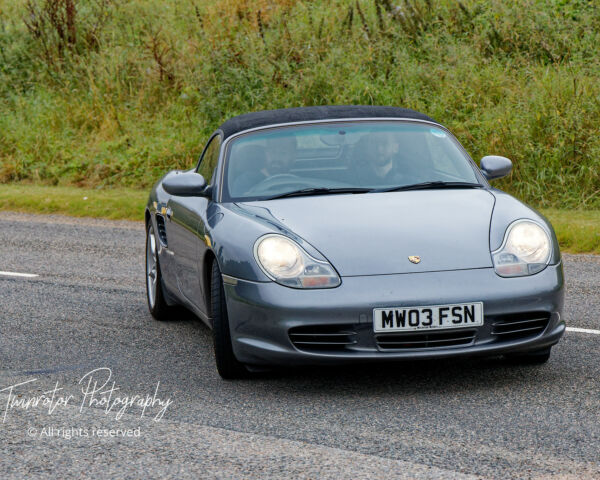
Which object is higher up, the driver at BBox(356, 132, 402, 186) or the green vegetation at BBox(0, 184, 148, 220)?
the driver at BBox(356, 132, 402, 186)

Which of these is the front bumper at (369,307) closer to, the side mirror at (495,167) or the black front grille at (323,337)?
the black front grille at (323,337)

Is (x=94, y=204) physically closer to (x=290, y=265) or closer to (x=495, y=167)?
(x=495, y=167)

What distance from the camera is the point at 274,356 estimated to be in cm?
509

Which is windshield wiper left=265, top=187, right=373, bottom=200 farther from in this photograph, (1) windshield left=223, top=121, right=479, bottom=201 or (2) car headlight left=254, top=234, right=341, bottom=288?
(2) car headlight left=254, top=234, right=341, bottom=288

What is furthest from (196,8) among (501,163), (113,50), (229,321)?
(229,321)

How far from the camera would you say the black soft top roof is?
663cm

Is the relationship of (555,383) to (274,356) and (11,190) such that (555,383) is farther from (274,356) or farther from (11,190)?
(11,190)

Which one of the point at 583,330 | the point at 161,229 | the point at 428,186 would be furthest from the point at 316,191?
the point at 583,330

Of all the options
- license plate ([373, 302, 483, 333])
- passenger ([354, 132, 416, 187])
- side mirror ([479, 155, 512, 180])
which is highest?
passenger ([354, 132, 416, 187])

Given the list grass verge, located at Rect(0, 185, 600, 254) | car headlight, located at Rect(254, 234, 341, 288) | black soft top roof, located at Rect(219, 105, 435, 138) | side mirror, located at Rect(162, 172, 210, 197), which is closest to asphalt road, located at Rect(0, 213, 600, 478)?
car headlight, located at Rect(254, 234, 341, 288)

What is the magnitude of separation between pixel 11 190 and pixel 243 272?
452 inches

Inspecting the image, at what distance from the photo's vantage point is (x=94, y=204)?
562 inches

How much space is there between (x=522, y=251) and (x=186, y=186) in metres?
2.05

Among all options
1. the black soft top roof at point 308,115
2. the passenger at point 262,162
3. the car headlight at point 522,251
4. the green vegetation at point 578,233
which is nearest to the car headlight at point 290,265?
the car headlight at point 522,251
